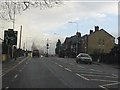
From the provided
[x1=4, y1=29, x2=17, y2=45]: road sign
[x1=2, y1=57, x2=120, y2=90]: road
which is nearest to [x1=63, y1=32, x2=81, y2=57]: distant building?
[x1=4, y1=29, x2=17, y2=45]: road sign

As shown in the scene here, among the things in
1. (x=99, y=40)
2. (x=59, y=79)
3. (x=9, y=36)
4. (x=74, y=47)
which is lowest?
(x=59, y=79)

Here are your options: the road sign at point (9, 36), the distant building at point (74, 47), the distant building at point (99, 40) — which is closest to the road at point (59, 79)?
the road sign at point (9, 36)

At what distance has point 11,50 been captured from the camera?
254 ft

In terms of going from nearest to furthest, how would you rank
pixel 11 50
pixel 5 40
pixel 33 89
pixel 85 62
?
1. pixel 33 89
2. pixel 85 62
3. pixel 5 40
4. pixel 11 50

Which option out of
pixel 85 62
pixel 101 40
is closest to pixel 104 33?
pixel 101 40

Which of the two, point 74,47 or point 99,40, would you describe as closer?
point 99,40

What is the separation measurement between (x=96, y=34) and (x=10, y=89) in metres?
98.2

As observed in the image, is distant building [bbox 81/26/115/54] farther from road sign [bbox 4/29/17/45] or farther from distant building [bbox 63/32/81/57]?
road sign [bbox 4/29/17/45]

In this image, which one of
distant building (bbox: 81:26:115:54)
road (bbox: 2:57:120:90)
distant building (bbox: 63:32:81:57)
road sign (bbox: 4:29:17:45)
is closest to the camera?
road (bbox: 2:57:120:90)

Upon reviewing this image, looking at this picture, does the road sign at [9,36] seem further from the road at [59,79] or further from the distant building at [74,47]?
the distant building at [74,47]

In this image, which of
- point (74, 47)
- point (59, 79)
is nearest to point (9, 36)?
point (59, 79)

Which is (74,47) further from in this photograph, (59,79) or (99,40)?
(59,79)

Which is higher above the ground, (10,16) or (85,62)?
(10,16)

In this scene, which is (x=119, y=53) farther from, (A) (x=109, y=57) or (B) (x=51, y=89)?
(B) (x=51, y=89)
